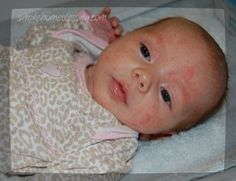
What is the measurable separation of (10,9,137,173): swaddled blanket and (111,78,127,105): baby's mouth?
0.17 ft

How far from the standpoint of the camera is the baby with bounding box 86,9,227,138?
113 cm

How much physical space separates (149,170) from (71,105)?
23cm

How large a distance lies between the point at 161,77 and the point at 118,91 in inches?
3.6

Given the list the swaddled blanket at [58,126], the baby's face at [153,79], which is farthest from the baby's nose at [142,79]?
the swaddled blanket at [58,126]

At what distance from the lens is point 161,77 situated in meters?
A: 1.14

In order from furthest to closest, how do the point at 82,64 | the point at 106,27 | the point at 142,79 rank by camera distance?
the point at 106,27, the point at 82,64, the point at 142,79

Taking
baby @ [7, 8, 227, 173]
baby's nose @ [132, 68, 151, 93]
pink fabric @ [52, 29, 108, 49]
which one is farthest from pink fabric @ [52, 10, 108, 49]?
baby's nose @ [132, 68, 151, 93]

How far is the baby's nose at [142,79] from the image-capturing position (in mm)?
1110

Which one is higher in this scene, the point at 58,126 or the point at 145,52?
the point at 145,52

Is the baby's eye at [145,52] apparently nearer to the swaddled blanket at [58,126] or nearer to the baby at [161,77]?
the baby at [161,77]

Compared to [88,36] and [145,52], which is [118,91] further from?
[88,36]

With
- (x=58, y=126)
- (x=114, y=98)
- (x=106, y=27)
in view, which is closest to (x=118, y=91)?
(x=114, y=98)

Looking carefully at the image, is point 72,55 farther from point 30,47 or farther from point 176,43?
point 176,43

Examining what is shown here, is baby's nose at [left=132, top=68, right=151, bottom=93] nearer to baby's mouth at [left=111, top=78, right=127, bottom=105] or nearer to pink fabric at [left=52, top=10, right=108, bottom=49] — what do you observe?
baby's mouth at [left=111, top=78, right=127, bottom=105]
